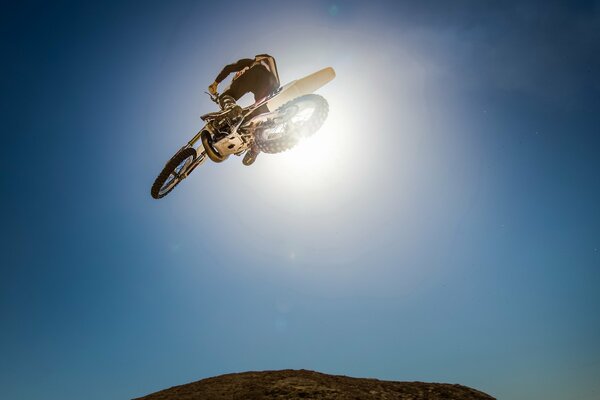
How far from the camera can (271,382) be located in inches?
188

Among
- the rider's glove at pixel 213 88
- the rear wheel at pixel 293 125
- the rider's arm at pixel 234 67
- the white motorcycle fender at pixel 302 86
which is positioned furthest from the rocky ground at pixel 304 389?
the rider's arm at pixel 234 67

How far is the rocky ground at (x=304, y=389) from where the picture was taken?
4.39 meters

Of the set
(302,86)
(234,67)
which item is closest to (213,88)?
(234,67)

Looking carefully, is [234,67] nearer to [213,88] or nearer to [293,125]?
[213,88]

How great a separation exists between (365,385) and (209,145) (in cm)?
606

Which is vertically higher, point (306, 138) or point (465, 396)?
point (306, 138)

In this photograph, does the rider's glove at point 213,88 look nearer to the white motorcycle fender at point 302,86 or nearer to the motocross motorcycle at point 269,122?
the motocross motorcycle at point 269,122

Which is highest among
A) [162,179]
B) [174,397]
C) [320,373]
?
[162,179]

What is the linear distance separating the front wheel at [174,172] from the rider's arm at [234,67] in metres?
2.10

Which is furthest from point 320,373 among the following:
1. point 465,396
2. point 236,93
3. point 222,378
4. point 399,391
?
point 236,93

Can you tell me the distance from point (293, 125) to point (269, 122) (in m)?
0.68

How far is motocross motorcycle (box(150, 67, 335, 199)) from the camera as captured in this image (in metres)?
Result: 6.52

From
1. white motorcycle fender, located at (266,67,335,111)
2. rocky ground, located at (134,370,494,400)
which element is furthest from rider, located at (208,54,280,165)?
rocky ground, located at (134,370,494,400)

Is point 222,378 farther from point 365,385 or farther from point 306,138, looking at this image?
point 306,138
